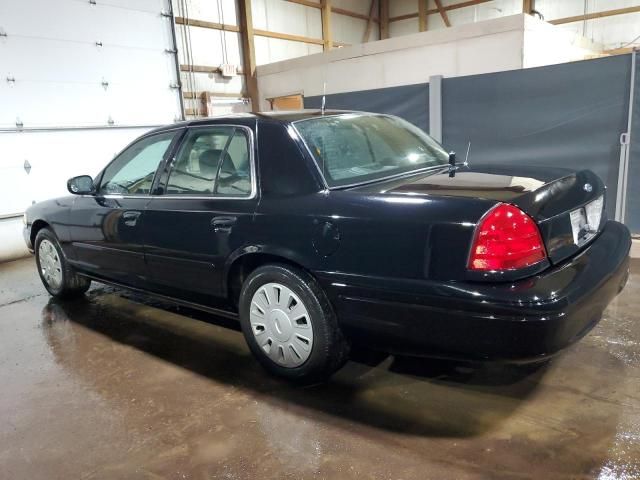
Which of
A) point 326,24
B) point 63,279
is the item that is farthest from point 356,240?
point 326,24

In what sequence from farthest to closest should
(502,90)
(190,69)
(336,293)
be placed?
1. (190,69)
2. (502,90)
3. (336,293)

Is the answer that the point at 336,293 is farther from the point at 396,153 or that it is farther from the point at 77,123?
the point at 77,123

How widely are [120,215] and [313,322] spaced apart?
1.79 metres

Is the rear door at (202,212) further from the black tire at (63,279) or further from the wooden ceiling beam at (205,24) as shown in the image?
the wooden ceiling beam at (205,24)

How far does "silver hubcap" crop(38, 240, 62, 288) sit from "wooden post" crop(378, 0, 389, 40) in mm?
15065

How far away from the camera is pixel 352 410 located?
8.27ft

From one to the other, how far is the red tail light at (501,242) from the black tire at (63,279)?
3.62 m

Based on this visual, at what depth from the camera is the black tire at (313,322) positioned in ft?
8.29

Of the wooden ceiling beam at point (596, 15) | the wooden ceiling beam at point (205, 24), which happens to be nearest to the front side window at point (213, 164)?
the wooden ceiling beam at point (205, 24)

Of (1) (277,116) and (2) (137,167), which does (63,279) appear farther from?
(1) (277,116)

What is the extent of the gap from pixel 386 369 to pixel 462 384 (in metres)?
0.43

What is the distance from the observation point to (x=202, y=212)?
2.98 metres

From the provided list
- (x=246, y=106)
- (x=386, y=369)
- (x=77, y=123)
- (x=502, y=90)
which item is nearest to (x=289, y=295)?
(x=386, y=369)

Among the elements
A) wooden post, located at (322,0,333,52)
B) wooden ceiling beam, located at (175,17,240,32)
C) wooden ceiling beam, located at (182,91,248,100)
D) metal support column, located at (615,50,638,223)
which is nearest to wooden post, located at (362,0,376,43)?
wooden post, located at (322,0,333,52)
